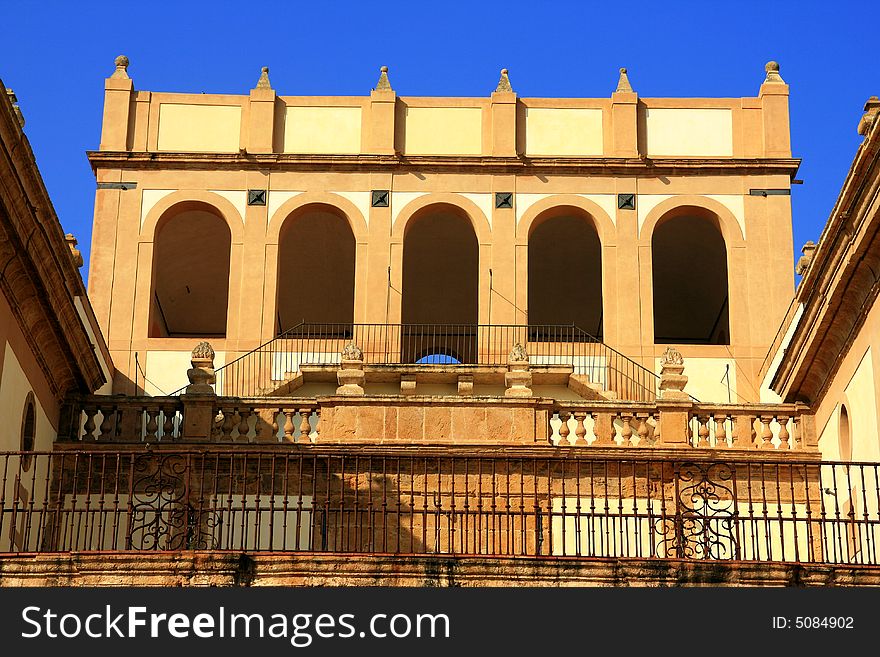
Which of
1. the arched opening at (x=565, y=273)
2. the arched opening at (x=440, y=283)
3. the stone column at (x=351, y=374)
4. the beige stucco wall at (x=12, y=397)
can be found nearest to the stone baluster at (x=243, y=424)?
the stone column at (x=351, y=374)

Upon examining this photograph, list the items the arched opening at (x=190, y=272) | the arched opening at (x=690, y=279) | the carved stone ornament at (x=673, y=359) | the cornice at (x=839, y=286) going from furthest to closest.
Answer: the arched opening at (x=190, y=272), the arched opening at (x=690, y=279), the carved stone ornament at (x=673, y=359), the cornice at (x=839, y=286)

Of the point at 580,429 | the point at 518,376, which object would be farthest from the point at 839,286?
the point at 518,376

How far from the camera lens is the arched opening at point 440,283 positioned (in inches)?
1410

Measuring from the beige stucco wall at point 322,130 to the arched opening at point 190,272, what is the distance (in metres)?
1.86

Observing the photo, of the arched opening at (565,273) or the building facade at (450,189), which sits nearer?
the building facade at (450,189)

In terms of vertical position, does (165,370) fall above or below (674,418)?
above

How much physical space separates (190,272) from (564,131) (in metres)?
8.74

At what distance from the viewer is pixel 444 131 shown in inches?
1334

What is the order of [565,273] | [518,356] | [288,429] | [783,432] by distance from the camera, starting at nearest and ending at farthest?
[288,429], [783,432], [518,356], [565,273]

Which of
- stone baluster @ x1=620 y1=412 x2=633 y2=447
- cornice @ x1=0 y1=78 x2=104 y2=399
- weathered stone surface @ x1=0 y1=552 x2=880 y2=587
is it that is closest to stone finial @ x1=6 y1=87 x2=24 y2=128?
cornice @ x1=0 y1=78 x2=104 y2=399

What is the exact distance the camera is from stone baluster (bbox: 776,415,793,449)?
27.1 metres

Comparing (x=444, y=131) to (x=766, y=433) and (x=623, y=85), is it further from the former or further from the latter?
(x=766, y=433)

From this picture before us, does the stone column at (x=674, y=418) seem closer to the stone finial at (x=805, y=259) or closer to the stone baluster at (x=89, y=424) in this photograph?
the stone finial at (x=805, y=259)
